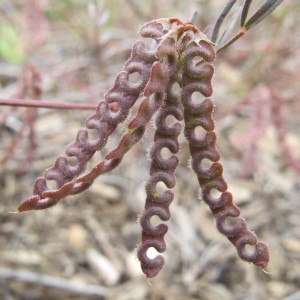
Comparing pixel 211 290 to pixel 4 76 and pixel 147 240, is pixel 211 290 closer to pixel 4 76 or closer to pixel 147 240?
pixel 147 240

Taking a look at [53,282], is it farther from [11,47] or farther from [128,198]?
[11,47]

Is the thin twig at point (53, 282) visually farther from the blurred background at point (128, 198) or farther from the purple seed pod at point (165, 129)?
the purple seed pod at point (165, 129)

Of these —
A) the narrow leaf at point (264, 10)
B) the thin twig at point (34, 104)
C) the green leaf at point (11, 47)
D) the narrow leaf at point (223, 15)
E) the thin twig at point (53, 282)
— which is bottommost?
the thin twig at point (53, 282)

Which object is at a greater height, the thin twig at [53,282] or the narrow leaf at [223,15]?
the narrow leaf at [223,15]

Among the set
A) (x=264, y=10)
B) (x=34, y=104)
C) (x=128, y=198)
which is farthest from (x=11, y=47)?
(x=264, y=10)

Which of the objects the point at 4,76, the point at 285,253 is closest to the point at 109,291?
the point at 285,253

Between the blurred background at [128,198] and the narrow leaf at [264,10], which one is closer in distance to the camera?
the narrow leaf at [264,10]

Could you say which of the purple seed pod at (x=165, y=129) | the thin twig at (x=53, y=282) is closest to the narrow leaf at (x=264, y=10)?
the purple seed pod at (x=165, y=129)
